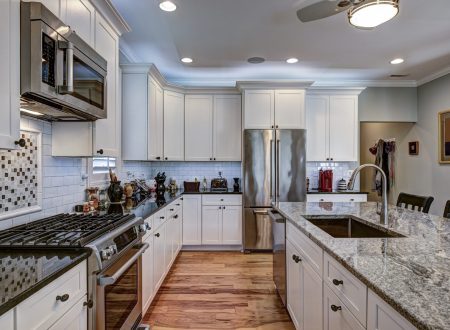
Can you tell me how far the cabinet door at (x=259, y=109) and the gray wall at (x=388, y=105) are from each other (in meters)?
1.72

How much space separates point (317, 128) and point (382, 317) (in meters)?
4.12

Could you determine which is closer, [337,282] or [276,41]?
[337,282]

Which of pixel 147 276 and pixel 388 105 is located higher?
pixel 388 105

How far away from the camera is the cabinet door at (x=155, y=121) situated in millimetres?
3918

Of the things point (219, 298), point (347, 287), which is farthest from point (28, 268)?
point (219, 298)

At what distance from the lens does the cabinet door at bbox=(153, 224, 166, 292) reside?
9.09 feet

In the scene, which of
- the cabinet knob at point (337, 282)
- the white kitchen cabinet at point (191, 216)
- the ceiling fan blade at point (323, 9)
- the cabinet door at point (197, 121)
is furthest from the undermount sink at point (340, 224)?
the cabinet door at point (197, 121)

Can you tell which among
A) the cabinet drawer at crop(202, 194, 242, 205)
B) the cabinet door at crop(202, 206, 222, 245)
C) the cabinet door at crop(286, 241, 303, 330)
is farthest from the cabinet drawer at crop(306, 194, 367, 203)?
the cabinet door at crop(286, 241, 303, 330)

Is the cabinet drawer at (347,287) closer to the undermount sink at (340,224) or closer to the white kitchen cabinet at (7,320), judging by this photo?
the undermount sink at (340,224)

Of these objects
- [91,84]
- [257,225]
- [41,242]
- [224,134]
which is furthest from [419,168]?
[41,242]

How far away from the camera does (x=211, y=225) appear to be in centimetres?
452

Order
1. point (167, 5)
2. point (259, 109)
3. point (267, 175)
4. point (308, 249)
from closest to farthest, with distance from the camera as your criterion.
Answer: point (308, 249), point (167, 5), point (267, 175), point (259, 109)

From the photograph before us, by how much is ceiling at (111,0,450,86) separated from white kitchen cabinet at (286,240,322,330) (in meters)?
2.12

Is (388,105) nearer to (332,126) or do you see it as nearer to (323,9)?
(332,126)
